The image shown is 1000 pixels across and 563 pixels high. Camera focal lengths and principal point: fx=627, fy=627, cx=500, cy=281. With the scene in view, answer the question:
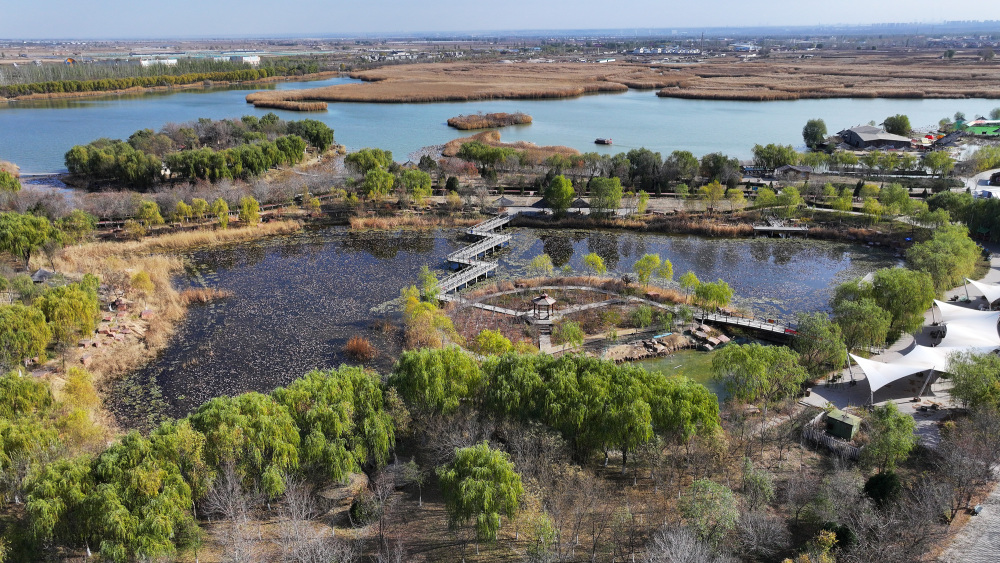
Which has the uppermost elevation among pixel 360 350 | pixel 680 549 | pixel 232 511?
pixel 680 549

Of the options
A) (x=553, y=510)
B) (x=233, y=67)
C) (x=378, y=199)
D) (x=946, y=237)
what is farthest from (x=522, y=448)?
(x=233, y=67)

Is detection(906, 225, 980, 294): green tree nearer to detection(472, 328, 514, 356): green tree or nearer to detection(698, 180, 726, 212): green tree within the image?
detection(698, 180, 726, 212): green tree

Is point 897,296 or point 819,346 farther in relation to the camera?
point 897,296

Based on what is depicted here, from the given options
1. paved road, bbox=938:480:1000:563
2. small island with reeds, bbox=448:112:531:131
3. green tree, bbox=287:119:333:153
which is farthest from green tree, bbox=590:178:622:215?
small island with reeds, bbox=448:112:531:131

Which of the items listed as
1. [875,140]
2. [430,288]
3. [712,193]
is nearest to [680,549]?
[430,288]

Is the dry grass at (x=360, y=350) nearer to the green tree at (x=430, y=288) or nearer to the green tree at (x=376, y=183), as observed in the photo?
the green tree at (x=430, y=288)

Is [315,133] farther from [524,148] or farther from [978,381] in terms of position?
[978,381]
